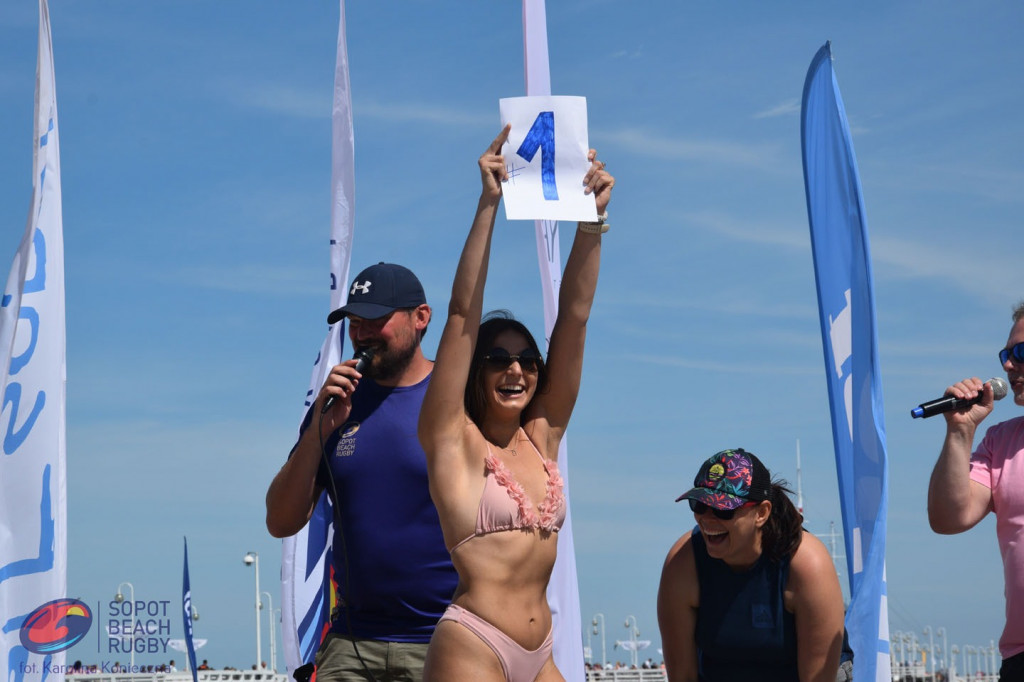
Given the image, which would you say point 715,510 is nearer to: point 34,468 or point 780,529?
point 780,529

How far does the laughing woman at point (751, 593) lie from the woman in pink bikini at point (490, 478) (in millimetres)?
669

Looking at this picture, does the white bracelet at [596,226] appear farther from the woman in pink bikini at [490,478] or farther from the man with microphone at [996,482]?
the man with microphone at [996,482]

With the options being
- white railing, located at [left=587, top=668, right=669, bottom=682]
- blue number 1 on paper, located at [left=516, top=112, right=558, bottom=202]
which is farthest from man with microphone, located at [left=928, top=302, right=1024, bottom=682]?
white railing, located at [left=587, top=668, right=669, bottom=682]

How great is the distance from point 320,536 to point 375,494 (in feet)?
9.14

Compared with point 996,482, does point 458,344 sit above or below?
above

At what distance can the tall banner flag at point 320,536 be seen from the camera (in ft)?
22.7

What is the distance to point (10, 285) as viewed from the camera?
20.0ft

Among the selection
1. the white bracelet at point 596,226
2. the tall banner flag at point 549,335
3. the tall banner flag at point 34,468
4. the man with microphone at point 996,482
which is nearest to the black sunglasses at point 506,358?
the white bracelet at point 596,226

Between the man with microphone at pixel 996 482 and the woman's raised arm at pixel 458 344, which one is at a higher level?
the woman's raised arm at pixel 458 344

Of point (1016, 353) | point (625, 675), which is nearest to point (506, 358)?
point (1016, 353)

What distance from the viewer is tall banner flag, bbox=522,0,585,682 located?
6.41 metres

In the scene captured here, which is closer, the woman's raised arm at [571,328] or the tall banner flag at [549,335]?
the woman's raised arm at [571,328]

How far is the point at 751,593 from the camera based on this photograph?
417 centimetres

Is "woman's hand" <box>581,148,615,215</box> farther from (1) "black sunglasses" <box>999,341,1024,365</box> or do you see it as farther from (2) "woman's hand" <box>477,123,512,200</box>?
(1) "black sunglasses" <box>999,341,1024,365</box>
